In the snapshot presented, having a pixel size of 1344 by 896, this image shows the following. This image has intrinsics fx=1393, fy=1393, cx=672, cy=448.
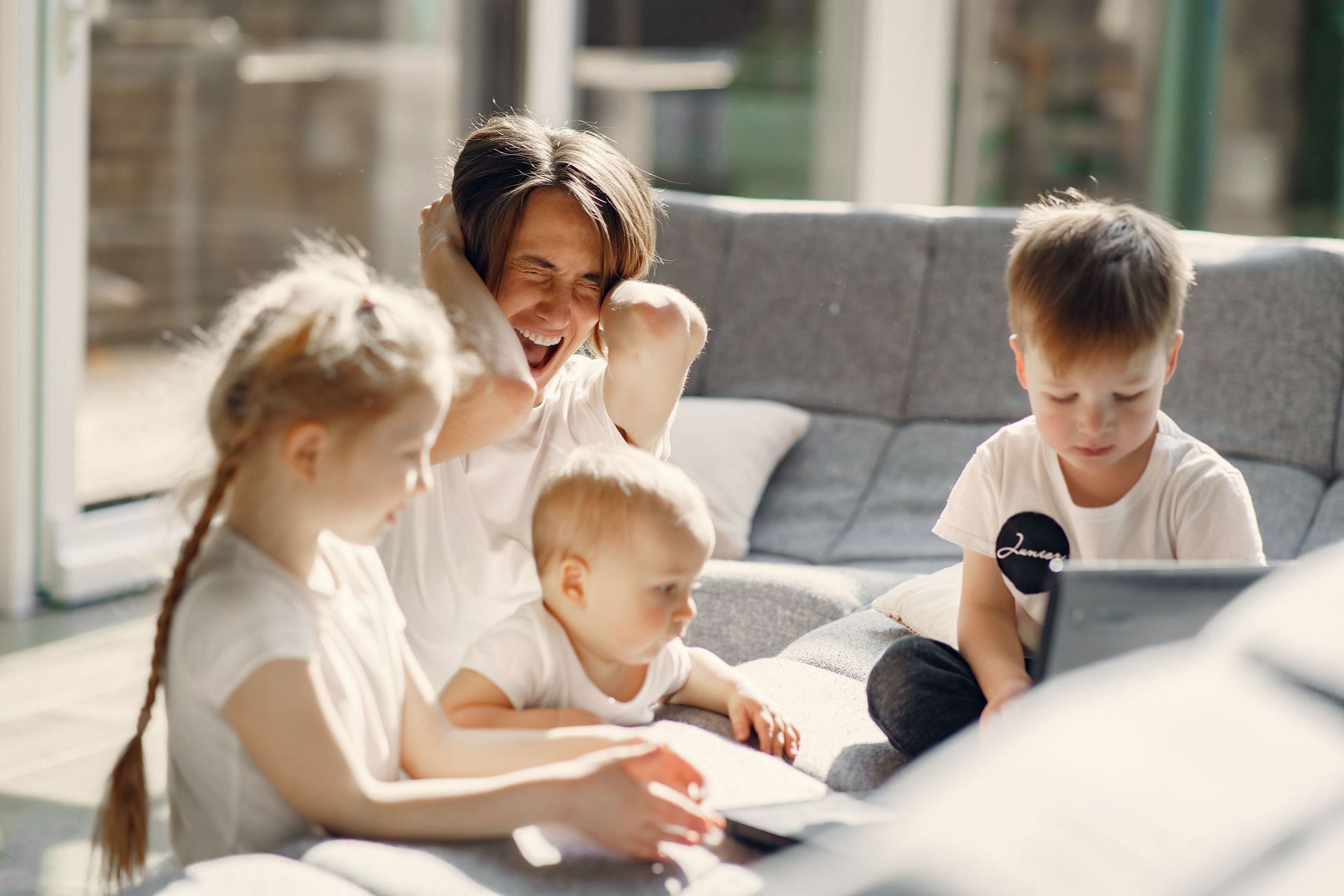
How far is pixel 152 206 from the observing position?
3725 mm

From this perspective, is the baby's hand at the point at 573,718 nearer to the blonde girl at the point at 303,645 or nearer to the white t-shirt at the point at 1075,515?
the blonde girl at the point at 303,645

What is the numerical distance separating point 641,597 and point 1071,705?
0.52 meters

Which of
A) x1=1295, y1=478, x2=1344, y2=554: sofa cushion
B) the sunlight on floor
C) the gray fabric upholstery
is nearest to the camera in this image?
the gray fabric upholstery

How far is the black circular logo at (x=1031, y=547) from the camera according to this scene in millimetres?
1453

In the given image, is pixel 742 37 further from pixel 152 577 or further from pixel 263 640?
pixel 263 640

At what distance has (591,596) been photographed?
1243 millimetres

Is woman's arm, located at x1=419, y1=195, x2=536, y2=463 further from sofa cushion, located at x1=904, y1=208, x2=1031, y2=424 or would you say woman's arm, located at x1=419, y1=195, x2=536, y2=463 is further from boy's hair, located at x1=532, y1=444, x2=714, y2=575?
sofa cushion, located at x1=904, y1=208, x2=1031, y2=424

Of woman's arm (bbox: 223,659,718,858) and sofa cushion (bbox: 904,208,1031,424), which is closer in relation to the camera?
woman's arm (bbox: 223,659,718,858)

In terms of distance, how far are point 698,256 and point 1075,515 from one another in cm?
143

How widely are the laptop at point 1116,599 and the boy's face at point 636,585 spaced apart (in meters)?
0.38

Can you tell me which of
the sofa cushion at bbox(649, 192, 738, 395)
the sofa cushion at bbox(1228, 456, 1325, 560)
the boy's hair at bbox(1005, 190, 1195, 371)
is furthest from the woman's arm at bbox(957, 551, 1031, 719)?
the sofa cushion at bbox(649, 192, 738, 395)

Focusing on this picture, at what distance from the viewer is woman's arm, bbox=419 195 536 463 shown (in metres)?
1.44

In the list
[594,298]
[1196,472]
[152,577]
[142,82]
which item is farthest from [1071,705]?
[142,82]

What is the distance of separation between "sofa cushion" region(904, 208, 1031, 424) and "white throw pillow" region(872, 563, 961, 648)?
28.0 inches
